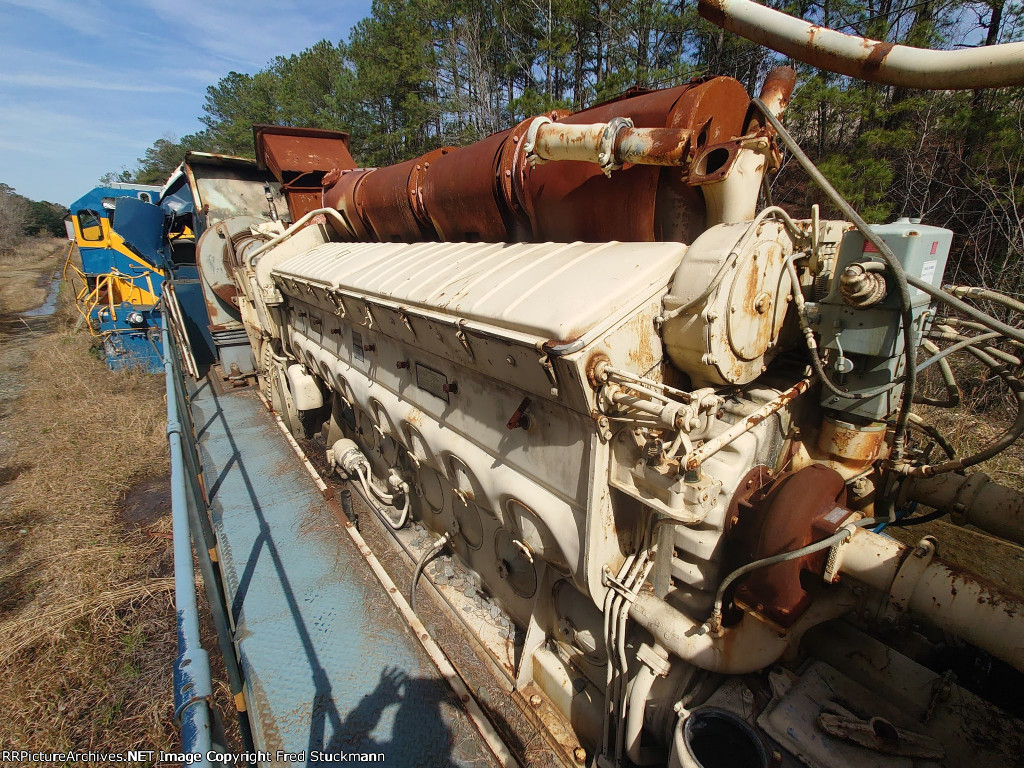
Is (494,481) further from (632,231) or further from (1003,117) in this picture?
(1003,117)

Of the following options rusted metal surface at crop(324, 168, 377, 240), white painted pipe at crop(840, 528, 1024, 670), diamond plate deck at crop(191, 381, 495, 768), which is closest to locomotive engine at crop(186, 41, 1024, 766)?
white painted pipe at crop(840, 528, 1024, 670)

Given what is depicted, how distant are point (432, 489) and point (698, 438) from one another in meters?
2.22

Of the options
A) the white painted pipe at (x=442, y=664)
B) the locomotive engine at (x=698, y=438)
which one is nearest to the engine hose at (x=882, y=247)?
the locomotive engine at (x=698, y=438)

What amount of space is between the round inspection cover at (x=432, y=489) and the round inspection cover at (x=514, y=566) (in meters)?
0.70

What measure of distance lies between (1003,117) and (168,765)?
38.7ft

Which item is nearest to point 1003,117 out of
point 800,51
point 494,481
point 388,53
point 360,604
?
point 800,51

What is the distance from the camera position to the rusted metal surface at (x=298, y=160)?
5.84m

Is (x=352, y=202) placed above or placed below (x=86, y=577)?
above

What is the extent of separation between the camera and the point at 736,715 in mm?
1802

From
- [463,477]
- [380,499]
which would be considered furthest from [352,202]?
[463,477]

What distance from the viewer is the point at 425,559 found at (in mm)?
3564

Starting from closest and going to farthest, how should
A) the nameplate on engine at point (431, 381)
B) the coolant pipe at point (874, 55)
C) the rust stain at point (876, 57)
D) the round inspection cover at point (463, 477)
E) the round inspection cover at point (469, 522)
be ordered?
the coolant pipe at point (874, 55), the rust stain at point (876, 57), the round inspection cover at point (463, 477), the nameplate on engine at point (431, 381), the round inspection cover at point (469, 522)

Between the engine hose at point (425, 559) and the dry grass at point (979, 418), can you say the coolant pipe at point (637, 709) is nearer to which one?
the engine hose at point (425, 559)

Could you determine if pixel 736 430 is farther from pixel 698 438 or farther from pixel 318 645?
pixel 318 645
